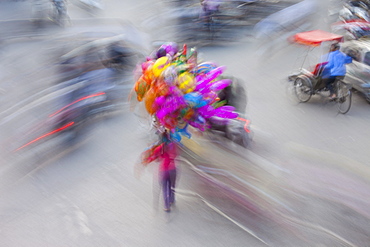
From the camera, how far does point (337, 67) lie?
8219mm

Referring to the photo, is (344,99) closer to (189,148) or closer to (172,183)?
(189,148)

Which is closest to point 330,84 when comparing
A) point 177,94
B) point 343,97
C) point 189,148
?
point 343,97

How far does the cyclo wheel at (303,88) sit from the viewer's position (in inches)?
340

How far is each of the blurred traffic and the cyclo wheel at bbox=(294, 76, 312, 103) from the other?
0.03 m

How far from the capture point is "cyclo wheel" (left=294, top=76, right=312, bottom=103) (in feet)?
28.3

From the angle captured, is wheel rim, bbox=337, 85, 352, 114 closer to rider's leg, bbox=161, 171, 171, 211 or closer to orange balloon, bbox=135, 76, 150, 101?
rider's leg, bbox=161, 171, 171, 211

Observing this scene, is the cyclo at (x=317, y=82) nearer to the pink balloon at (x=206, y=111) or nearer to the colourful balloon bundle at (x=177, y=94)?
the colourful balloon bundle at (x=177, y=94)

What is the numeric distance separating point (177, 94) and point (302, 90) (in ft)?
16.4

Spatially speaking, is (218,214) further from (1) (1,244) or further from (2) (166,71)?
(1) (1,244)

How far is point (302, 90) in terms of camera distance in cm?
886

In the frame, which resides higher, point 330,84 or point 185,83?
point 185,83

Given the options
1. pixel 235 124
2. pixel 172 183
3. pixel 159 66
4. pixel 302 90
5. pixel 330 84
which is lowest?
pixel 302 90

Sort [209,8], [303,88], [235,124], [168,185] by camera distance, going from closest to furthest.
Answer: [168,185], [235,124], [303,88], [209,8]

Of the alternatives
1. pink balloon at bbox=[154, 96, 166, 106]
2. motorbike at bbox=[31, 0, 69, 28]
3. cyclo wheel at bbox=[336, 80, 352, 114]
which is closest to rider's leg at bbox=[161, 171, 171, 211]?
pink balloon at bbox=[154, 96, 166, 106]
